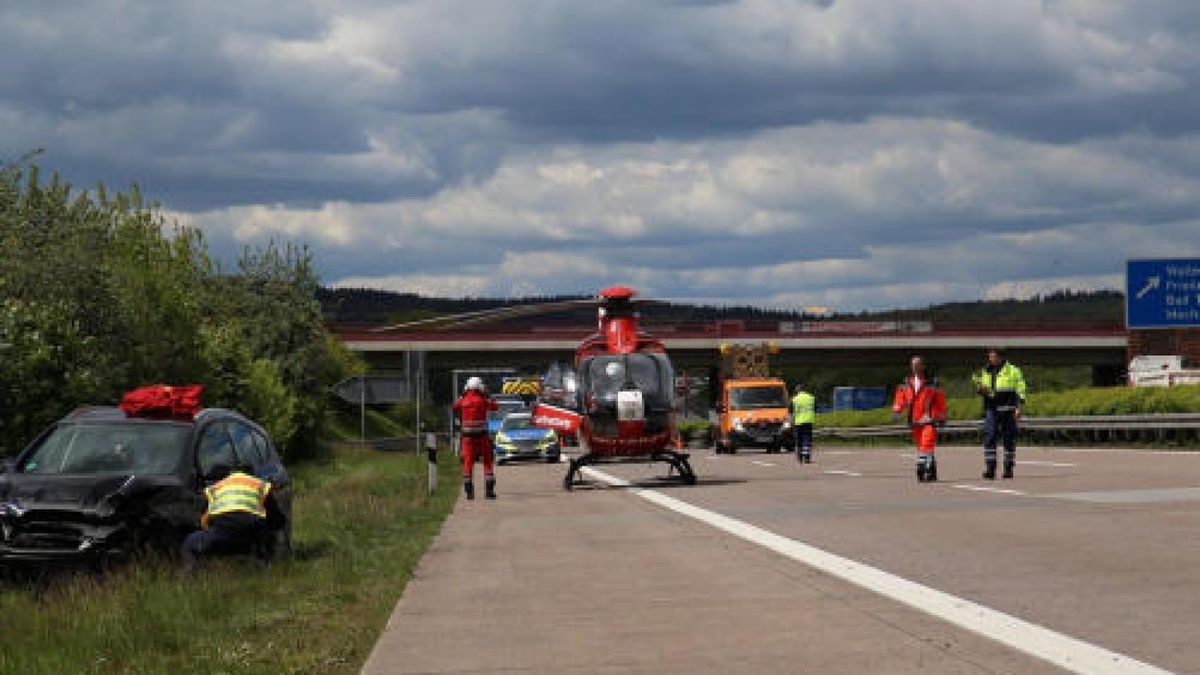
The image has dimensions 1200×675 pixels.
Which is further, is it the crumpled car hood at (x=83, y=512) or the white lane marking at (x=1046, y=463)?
the white lane marking at (x=1046, y=463)

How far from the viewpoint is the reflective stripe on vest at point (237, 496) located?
13.6 meters

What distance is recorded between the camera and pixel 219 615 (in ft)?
36.1

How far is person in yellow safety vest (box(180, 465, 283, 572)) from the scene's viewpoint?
1352 cm

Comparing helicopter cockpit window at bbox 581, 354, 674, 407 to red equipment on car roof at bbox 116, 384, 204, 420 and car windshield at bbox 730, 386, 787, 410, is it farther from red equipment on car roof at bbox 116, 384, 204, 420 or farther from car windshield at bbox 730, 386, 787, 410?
car windshield at bbox 730, 386, 787, 410

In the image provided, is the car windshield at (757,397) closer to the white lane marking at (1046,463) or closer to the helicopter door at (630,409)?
the white lane marking at (1046,463)

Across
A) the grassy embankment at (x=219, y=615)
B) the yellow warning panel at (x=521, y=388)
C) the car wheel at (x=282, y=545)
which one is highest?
the yellow warning panel at (x=521, y=388)

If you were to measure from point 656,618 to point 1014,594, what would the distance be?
2161mm

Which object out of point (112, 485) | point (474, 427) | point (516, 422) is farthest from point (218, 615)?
point (516, 422)

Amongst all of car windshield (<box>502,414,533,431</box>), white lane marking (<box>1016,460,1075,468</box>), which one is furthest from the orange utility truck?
white lane marking (<box>1016,460,1075,468</box>)

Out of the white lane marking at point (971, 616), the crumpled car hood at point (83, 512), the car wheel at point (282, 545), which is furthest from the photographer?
the car wheel at point (282, 545)

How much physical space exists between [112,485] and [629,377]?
46.2 ft

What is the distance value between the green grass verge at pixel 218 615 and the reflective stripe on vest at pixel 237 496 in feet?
1.47

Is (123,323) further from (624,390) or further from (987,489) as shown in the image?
(987,489)

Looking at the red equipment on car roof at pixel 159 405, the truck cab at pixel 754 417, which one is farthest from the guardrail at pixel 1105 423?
the red equipment on car roof at pixel 159 405
